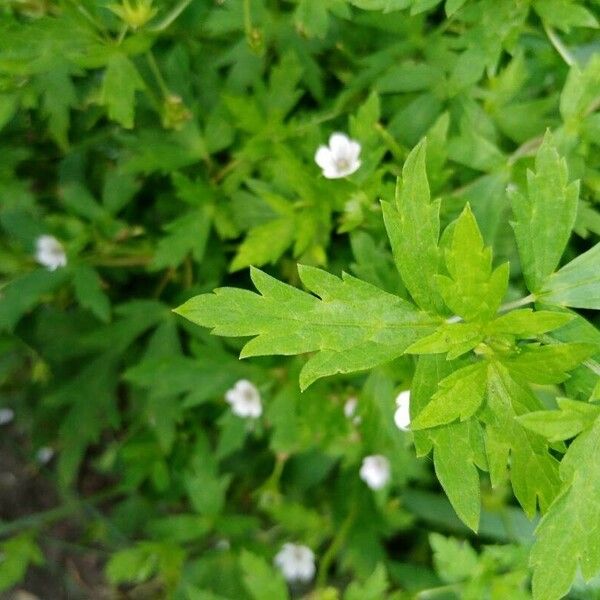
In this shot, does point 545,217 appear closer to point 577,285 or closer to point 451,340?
Answer: point 577,285

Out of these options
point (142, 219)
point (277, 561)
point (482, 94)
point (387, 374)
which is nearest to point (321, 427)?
point (387, 374)

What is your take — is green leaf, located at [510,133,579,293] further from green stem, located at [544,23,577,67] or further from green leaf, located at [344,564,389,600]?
green leaf, located at [344,564,389,600]

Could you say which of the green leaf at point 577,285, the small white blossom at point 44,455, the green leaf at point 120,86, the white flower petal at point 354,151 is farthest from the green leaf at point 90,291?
the green leaf at point 577,285

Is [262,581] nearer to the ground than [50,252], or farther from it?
nearer to the ground

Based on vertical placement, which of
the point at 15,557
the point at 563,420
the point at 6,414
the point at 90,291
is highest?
the point at 563,420

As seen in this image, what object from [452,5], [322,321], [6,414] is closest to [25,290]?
[6,414]

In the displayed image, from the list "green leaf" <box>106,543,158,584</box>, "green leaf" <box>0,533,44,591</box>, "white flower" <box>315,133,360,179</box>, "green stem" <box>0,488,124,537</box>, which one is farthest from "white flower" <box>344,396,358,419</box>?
"green leaf" <box>0,533,44,591</box>

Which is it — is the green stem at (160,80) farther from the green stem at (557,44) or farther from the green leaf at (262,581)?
the green leaf at (262,581)
